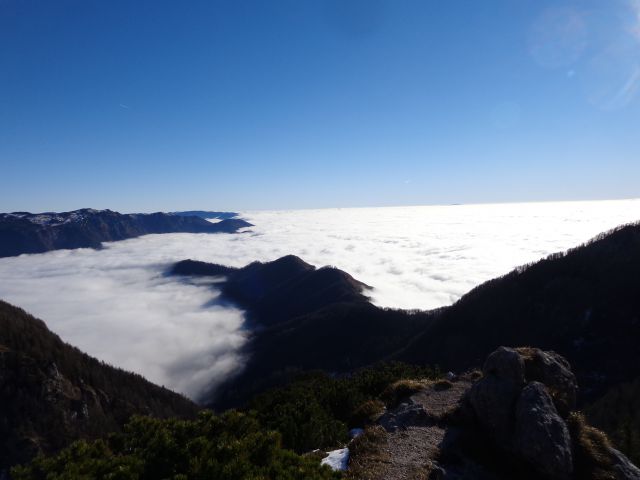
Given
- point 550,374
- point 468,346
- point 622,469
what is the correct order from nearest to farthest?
point 622,469 → point 550,374 → point 468,346

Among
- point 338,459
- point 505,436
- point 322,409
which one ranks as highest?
point 505,436

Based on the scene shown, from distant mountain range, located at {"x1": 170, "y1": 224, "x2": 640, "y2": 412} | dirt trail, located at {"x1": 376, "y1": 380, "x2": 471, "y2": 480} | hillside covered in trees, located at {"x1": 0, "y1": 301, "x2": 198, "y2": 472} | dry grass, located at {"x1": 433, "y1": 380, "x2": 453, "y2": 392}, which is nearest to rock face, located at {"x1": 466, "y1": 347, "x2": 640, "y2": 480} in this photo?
dirt trail, located at {"x1": 376, "y1": 380, "x2": 471, "y2": 480}

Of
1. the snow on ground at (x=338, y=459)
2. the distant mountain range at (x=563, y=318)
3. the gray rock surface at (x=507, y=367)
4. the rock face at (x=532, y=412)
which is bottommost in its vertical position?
the distant mountain range at (x=563, y=318)

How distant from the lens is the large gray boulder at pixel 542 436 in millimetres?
18156

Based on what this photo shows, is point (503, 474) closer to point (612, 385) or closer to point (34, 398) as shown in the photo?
point (612, 385)

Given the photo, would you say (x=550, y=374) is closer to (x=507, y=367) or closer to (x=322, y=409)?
(x=507, y=367)

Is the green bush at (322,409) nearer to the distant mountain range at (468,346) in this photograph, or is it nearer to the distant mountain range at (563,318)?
the distant mountain range at (468,346)

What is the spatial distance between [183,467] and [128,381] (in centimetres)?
19762

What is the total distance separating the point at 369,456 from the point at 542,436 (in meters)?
8.79

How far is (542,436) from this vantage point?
61.9ft

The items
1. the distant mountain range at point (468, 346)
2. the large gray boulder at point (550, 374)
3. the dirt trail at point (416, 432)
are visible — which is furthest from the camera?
the distant mountain range at point (468, 346)

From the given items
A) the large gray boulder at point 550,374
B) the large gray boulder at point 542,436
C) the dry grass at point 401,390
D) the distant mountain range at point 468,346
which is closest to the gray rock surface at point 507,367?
the large gray boulder at point 542,436

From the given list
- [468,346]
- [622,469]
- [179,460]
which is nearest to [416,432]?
[622,469]

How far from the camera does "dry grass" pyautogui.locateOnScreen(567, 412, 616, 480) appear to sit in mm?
18344
